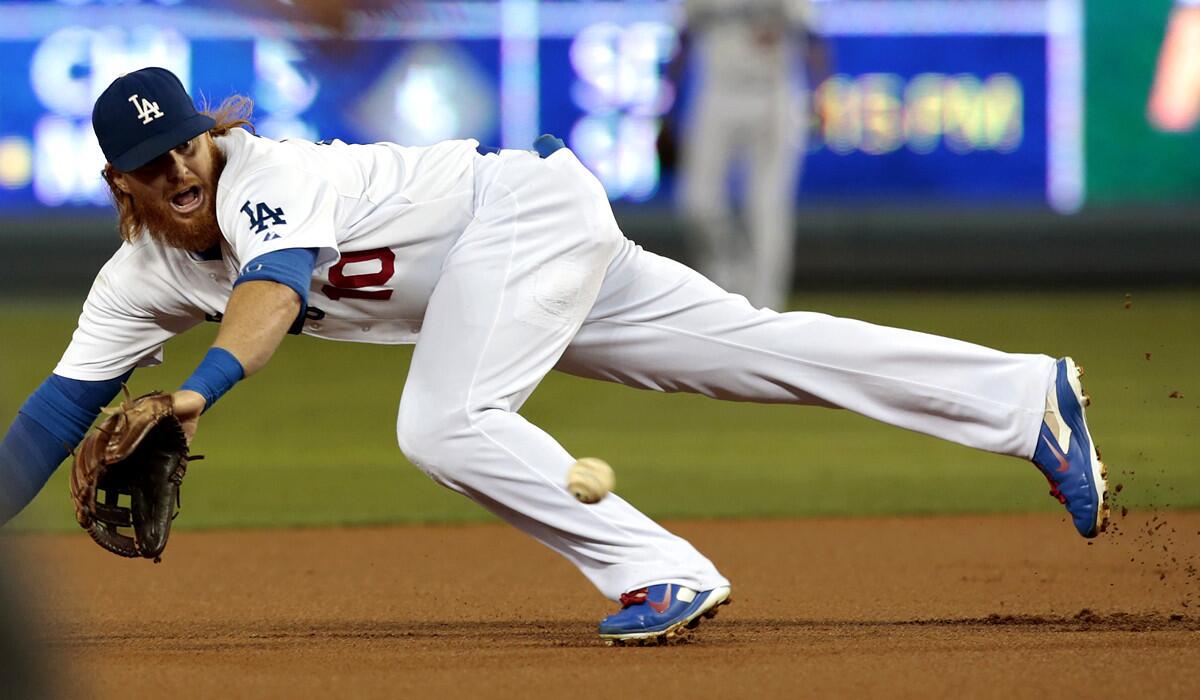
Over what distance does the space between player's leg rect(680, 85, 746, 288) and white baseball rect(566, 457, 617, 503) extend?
7311mm

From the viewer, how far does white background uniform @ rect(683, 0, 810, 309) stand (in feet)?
34.8

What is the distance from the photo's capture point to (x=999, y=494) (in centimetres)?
656

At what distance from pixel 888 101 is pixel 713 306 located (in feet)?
30.5

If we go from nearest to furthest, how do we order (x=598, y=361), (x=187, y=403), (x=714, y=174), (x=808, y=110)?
(x=187, y=403) → (x=598, y=361) → (x=714, y=174) → (x=808, y=110)

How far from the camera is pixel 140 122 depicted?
11.7ft

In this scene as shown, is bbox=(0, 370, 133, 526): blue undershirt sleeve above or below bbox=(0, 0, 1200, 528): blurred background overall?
below

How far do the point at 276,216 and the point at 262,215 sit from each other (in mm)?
28

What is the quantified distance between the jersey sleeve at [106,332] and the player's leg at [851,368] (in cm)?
98

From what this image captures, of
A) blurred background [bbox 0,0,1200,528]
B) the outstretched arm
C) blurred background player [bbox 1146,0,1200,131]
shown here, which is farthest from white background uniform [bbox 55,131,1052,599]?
blurred background player [bbox 1146,0,1200,131]

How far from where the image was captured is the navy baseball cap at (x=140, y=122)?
356 centimetres

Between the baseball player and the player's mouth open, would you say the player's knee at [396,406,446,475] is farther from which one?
the player's mouth open

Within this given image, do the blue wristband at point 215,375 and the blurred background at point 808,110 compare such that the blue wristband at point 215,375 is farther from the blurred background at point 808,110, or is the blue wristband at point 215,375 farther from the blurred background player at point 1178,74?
the blurred background player at point 1178,74

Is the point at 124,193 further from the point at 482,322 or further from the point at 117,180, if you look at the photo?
the point at 482,322

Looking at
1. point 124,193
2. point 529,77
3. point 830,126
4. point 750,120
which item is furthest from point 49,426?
point 830,126
